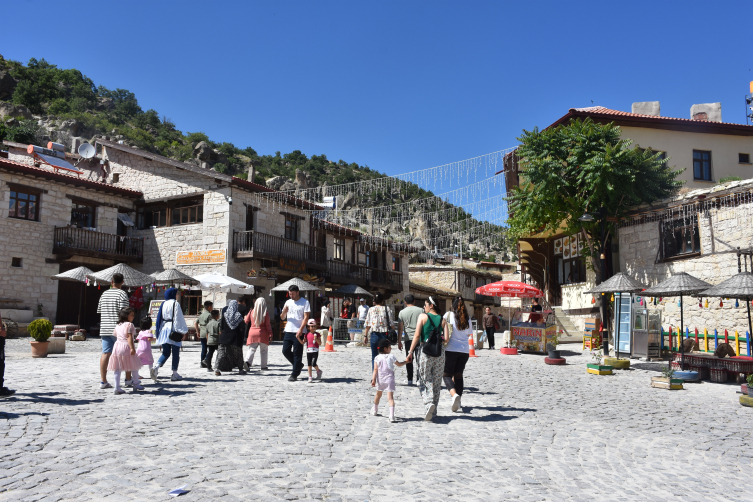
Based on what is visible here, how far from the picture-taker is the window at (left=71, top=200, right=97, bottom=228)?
2452cm

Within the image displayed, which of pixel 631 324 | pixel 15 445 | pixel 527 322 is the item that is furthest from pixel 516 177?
pixel 15 445

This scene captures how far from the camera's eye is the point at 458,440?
20.0 ft

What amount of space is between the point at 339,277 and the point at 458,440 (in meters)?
25.6

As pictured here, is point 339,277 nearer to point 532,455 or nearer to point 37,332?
point 37,332

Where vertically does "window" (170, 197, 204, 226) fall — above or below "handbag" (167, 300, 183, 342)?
above

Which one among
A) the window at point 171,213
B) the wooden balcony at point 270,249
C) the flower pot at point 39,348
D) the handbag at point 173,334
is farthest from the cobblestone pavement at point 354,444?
the window at point 171,213

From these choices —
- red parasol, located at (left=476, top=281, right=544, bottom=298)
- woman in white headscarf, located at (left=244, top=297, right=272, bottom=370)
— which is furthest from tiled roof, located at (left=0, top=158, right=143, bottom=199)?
red parasol, located at (left=476, top=281, right=544, bottom=298)

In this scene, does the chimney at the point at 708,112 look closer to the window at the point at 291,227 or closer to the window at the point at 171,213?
the window at the point at 291,227

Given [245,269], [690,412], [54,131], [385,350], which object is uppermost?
[54,131]

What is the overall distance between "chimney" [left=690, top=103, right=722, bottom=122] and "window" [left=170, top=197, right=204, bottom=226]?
79.0ft

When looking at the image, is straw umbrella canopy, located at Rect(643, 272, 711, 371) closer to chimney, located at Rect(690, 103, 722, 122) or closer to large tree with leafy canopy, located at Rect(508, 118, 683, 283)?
large tree with leafy canopy, located at Rect(508, 118, 683, 283)

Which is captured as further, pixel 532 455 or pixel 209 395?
pixel 209 395

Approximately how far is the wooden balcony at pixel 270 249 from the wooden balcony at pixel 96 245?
559 cm

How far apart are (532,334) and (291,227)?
14462 millimetres
